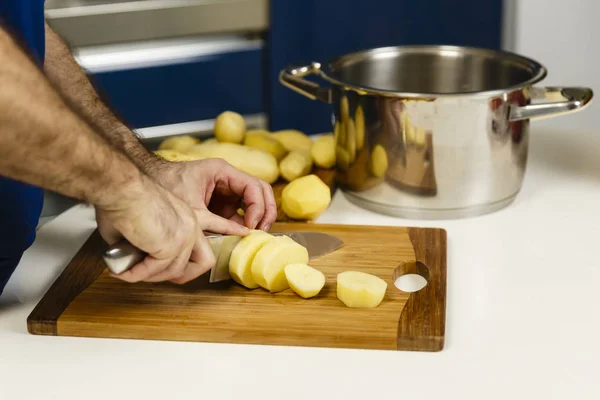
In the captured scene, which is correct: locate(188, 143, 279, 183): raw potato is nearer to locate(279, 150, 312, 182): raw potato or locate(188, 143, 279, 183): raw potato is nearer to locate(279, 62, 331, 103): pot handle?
locate(279, 150, 312, 182): raw potato

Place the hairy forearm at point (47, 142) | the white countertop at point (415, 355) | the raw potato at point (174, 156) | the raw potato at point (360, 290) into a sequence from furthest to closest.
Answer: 1. the raw potato at point (174, 156)
2. the raw potato at point (360, 290)
3. the white countertop at point (415, 355)
4. the hairy forearm at point (47, 142)

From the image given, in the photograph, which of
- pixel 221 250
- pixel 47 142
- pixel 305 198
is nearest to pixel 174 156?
pixel 305 198

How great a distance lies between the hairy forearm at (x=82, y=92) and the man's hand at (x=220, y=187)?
0.04 meters

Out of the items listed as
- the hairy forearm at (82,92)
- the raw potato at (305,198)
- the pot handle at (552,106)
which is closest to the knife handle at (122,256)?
the hairy forearm at (82,92)

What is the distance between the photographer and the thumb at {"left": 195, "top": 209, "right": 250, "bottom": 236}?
116 cm

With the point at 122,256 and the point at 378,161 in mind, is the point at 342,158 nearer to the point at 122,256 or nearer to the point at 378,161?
the point at 378,161

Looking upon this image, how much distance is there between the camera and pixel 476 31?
2898 millimetres

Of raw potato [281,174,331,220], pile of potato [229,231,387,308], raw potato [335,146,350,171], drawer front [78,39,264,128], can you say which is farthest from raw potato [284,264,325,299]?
drawer front [78,39,264,128]

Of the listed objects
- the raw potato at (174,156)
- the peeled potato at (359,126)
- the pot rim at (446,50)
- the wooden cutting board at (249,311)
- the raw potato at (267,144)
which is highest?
the pot rim at (446,50)

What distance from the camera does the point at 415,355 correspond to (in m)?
1.04

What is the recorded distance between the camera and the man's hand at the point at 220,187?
50.2 inches

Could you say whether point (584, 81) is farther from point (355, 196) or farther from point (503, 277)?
point (503, 277)

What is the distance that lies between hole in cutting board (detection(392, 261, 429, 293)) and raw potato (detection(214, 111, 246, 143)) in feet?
1.61

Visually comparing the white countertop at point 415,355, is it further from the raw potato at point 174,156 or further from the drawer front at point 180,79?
the drawer front at point 180,79
